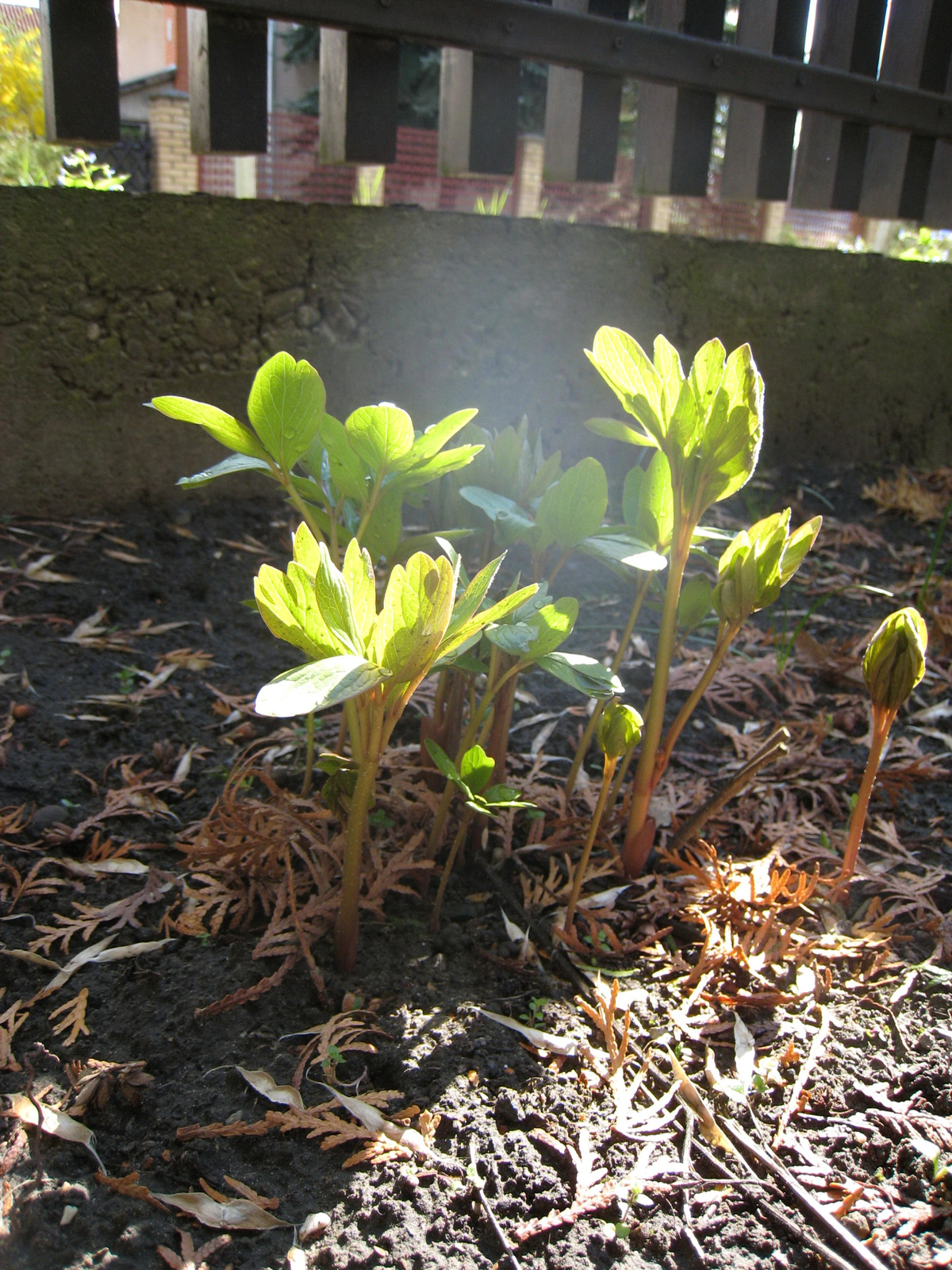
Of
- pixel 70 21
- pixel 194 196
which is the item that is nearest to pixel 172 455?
pixel 194 196

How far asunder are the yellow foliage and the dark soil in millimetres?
5861

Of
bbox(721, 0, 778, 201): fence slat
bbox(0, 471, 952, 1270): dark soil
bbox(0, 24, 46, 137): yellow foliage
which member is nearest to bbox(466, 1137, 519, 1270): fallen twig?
bbox(0, 471, 952, 1270): dark soil

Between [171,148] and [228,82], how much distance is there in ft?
46.2

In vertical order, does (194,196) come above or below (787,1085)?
above

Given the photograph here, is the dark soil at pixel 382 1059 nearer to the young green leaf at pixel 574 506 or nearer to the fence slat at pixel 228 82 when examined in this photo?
the young green leaf at pixel 574 506

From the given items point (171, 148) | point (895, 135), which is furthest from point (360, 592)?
point (171, 148)

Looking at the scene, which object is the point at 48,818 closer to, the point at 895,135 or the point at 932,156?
the point at 895,135

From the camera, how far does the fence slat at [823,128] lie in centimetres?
288

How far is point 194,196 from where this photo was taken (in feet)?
7.35

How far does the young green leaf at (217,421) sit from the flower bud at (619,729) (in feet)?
1.76

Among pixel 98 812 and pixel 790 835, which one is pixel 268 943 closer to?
pixel 98 812

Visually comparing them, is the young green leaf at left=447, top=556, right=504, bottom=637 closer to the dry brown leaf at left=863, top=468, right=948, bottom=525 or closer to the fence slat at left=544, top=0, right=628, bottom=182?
the fence slat at left=544, top=0, right=628, bottom=182

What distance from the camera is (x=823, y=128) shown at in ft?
9.77

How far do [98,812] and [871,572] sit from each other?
85.8 inches
